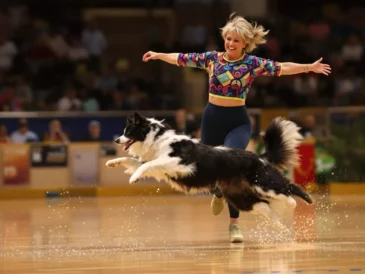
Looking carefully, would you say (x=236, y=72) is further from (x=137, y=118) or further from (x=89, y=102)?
(x=89, y=102)

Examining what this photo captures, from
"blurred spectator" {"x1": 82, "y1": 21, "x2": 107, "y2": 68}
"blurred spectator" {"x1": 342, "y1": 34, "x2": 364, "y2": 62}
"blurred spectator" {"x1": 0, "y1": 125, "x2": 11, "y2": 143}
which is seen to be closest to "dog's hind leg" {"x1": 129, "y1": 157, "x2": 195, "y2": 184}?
"blurred spectator" {"x1": 0, "y1": 125, "x2": 11, "y2": 143}

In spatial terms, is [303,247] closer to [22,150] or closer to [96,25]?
[22,150]

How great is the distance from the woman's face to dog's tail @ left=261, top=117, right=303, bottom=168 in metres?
0.82

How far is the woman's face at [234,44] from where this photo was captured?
877 centimetres

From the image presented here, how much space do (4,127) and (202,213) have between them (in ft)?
18.4

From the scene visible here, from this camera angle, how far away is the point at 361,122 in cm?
1711

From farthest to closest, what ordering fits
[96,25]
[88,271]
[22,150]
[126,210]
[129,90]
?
[96,25], [129,90], [22,150], [126,210], [88,271]

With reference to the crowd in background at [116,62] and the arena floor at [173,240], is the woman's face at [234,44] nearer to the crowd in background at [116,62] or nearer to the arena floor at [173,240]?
the arena floor at [173,240]

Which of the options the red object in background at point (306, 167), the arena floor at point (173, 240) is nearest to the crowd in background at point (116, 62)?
the red object in background at point (306, 167)

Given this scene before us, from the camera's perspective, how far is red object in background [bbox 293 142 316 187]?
1680 cm

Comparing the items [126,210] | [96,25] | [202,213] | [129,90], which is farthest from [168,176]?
[96,25]

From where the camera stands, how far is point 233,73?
28.9 feet

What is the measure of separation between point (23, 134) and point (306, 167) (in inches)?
217

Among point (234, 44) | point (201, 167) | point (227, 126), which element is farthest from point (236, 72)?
point (201, 167)
